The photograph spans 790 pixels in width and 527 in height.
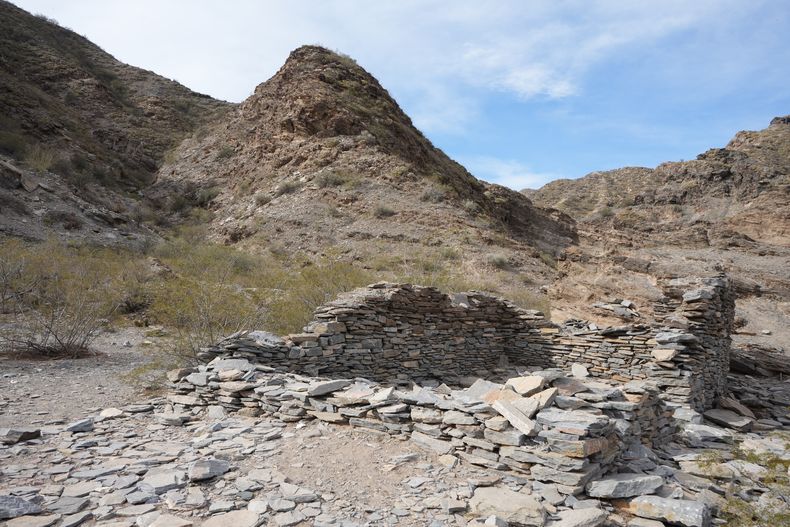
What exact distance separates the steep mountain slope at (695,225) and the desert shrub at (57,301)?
10564 mm

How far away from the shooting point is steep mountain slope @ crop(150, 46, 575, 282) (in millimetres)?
21062

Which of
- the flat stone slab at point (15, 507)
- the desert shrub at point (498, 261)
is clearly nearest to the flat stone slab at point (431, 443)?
the flat stone slab at point (15, 507)

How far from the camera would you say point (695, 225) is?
3422 centimetres

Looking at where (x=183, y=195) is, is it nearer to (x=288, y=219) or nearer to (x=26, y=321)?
(x=288, y=219)

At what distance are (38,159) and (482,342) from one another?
2489cm

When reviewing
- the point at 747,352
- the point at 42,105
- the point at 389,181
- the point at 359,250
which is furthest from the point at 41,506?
the point at 42,105

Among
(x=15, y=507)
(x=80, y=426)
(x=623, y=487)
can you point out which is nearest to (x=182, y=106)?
(x=80, y=426)

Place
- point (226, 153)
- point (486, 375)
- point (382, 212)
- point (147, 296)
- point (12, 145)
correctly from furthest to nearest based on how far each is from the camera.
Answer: point (226, 153) → point (12, 145) → point (382, 212) → point (147, 296) → point (486, 375)

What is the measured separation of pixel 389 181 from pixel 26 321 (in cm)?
1692

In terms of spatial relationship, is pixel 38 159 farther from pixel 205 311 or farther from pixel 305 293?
pixel 205 311

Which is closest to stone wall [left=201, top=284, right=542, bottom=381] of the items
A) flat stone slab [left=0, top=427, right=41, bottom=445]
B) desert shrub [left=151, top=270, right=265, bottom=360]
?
desert shrub [left=151, top=270, right=265, bottom=360]

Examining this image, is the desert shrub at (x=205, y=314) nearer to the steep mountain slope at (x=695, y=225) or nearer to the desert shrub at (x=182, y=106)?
the steep mountain slope at (x=695, y=225)

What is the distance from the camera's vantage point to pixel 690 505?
139 inches

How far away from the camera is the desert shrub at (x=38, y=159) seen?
74.2 feet
